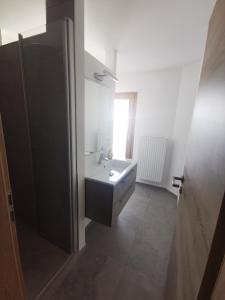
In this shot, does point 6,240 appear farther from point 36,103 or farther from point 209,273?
point 36,103

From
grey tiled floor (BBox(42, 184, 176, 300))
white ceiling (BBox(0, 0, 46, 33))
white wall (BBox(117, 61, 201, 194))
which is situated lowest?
grey tiled floor (BBox(42, 184, 176, 300))

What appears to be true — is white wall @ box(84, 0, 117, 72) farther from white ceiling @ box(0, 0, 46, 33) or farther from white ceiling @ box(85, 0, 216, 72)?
white ceiling @ box(0, 0, 46, 33)

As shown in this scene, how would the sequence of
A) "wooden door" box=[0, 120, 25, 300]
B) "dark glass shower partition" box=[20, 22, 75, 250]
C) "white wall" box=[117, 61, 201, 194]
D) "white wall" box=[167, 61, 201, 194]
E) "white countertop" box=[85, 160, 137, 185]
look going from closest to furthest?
1. "wooden door" box=[0, 120, 25, 300]
2. "dark glass shower partition" box=[20, 22, 75, 250]
3. "white countertop" box=[85, 160, 137, 185]
4. "white wall" box=[167, 61, 201, 194]
5. "white wall" box=[117, 61, 201, 194]

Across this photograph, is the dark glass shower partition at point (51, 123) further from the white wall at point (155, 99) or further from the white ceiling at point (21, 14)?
the white wall at point (155, 99)

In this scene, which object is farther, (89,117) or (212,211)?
(89,117)

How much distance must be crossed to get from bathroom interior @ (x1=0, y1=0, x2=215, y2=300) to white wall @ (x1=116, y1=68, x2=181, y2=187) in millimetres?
307

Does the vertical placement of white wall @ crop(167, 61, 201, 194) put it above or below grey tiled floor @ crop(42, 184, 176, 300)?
above

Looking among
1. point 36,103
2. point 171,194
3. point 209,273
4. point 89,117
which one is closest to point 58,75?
point 36,103

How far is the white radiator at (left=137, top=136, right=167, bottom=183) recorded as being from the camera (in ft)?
9.73

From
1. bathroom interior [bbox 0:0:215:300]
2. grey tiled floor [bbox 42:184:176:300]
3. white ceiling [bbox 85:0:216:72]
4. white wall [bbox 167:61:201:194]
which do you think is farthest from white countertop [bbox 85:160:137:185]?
white ceiling [bbox 85:0:216:72]

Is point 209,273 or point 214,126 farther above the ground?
point 214,126

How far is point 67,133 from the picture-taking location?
4.12ft

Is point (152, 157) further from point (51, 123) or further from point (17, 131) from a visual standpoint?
point (17, 131)

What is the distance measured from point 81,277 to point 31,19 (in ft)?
8.58
